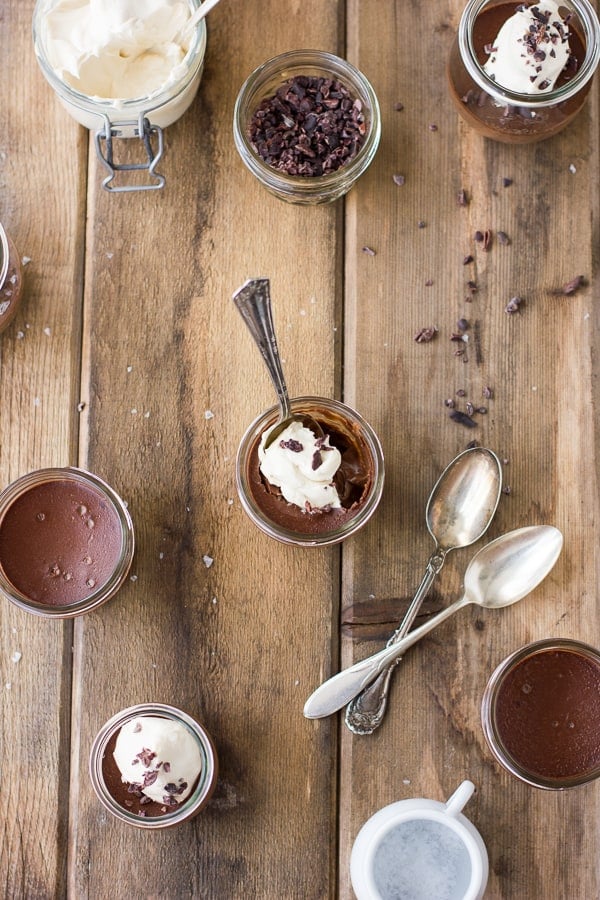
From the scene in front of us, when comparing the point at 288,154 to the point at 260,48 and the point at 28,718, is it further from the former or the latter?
the point at 28,718

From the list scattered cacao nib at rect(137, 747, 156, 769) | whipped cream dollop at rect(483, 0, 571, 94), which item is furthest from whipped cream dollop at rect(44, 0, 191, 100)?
scattered cacao nib at rect(137, 747, 156, 769)

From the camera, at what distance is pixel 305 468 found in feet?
5.15

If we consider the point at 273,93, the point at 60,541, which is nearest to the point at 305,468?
the point at 60,541

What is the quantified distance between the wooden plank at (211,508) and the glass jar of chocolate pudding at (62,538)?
0.09 metres

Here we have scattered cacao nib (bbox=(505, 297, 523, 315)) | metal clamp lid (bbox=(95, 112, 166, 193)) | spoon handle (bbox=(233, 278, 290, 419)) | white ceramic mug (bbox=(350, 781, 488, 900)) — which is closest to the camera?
spoon handle (bbox=(233, 278, 290, 419))

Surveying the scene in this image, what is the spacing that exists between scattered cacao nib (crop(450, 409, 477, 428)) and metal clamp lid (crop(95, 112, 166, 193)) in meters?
0.67

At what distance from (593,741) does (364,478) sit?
593 mm

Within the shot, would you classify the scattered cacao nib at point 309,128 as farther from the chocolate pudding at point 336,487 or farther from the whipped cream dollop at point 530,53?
the chocolate pudding at point 336,487

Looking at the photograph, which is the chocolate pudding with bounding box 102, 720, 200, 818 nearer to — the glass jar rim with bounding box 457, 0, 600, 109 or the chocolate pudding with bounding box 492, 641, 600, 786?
the chocolate pudding with bounding box 492, 641, 600, 786

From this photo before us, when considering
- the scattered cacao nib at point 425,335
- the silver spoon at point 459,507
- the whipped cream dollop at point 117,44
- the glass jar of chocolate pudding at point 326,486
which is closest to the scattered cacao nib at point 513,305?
the scattered cacao nib at point 425,335

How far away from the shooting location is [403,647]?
5.41 ft

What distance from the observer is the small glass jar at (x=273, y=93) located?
167 centimetres

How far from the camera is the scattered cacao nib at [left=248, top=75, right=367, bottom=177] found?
1.68 metres

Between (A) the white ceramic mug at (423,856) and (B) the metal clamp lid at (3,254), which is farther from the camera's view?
(B) the metal clamp lid at (3,254)
